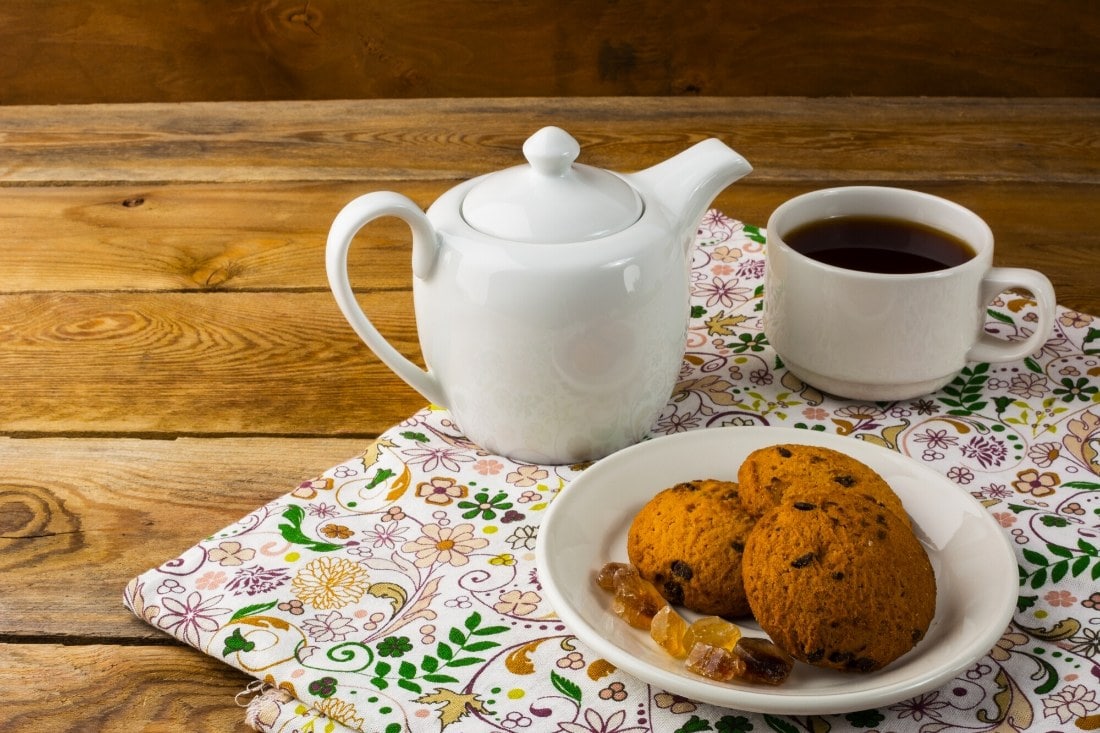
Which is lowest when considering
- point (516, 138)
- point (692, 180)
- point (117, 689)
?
point (117, 689)

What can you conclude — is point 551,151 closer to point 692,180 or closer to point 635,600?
point 692,180

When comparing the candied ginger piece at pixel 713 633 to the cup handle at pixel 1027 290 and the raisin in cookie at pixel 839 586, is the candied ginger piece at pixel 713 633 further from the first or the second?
the cup handle at pixel 1027 290

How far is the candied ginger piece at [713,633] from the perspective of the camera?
67cm

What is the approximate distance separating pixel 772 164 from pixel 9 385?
94 cm

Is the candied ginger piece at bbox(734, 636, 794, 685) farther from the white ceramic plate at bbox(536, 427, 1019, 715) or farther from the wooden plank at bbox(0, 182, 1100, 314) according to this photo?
the wooden plank at bbox(0, 182, 1100, 314)

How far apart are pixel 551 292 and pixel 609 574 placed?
21cm

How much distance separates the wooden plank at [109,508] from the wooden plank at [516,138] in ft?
1.97

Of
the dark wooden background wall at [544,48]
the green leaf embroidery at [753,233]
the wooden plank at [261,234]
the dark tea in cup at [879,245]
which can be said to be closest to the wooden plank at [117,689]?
the wooden plank at [261,234]

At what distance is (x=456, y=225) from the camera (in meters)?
0.87

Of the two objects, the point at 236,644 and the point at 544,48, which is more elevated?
the point at 544,48

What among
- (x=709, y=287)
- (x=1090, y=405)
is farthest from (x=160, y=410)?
(x=1090, y=405)

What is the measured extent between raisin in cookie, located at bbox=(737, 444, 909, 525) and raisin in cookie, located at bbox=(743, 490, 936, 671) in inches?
1.8

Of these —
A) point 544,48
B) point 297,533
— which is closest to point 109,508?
point 297,533

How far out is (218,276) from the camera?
48.8 inches
